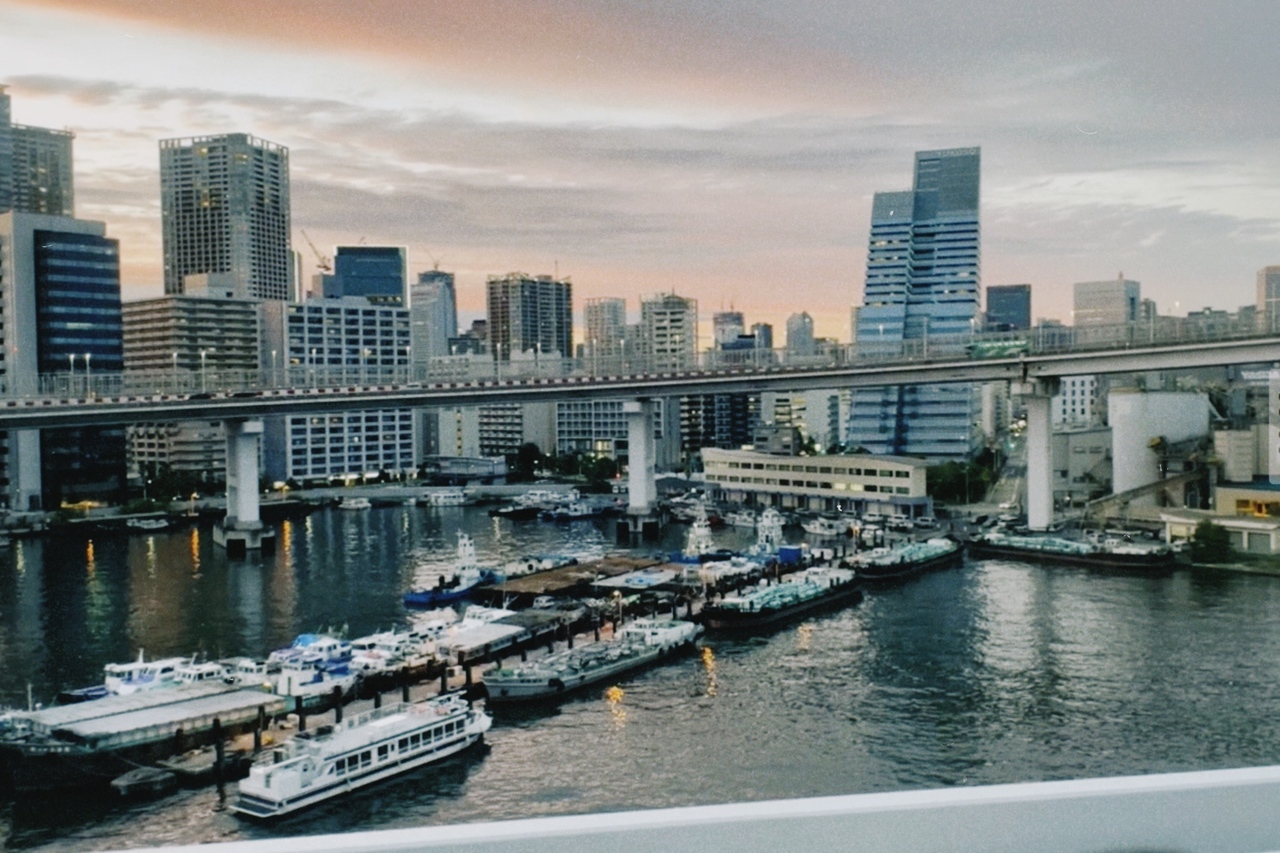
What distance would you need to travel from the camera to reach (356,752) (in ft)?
13.1

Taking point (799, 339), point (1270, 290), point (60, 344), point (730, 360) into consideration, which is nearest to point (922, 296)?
point (730, 360)

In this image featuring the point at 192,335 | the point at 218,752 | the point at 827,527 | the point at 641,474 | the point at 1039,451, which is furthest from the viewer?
the point at 192,335

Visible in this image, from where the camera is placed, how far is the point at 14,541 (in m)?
12.1

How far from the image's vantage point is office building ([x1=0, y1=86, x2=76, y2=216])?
10.4ft

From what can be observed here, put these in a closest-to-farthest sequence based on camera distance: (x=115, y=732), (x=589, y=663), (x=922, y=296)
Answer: (x=115, y=732) → (x=589, y=663) → (x=922, y=296)

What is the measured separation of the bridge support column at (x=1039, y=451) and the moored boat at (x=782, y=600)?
10.7 feet

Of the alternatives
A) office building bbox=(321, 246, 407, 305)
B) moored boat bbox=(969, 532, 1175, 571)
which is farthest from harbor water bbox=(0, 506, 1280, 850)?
office building bbox=(321, 246, 407, 305)

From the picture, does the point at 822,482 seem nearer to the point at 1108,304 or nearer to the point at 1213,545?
the point at 1213,545

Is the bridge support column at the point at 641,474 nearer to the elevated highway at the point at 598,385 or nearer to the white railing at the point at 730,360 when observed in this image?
the elevated highway at the point at 598,385

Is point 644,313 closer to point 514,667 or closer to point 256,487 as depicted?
point 256,487

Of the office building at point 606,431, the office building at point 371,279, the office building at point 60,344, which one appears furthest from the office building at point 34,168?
the office building at point 606,431

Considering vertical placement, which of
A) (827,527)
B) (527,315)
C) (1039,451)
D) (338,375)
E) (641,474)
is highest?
(527,315)

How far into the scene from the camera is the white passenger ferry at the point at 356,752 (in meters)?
3.77

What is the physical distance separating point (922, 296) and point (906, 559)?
10611 mm
